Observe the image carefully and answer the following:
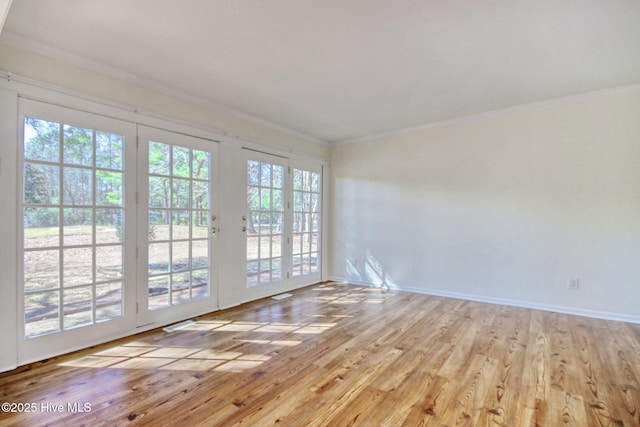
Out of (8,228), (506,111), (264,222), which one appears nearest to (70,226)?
(8,228)

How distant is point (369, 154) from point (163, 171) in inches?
121

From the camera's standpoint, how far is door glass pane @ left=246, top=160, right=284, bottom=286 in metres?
3.99

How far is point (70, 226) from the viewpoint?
96.5 inches

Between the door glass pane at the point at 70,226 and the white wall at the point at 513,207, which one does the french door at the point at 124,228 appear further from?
the white wall at the point at 513,207

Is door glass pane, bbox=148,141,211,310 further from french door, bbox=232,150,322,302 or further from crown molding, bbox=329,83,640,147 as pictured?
crown molding, bbox=329,83,640,147

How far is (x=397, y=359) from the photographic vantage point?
2.38m

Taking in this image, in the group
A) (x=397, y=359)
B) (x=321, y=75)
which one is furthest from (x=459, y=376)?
(x=321, y=75)

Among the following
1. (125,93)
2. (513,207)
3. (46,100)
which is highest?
(125,93)

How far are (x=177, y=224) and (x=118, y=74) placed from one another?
4.82 ft

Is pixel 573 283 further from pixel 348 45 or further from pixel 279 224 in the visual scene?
pixel 279 224

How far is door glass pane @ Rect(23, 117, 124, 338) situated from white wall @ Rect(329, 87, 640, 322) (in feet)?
11.1

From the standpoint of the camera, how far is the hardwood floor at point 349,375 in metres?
1.71

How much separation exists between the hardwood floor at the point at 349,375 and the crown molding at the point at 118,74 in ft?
7.72

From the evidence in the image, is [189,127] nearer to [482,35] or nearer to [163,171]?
[163,171]
